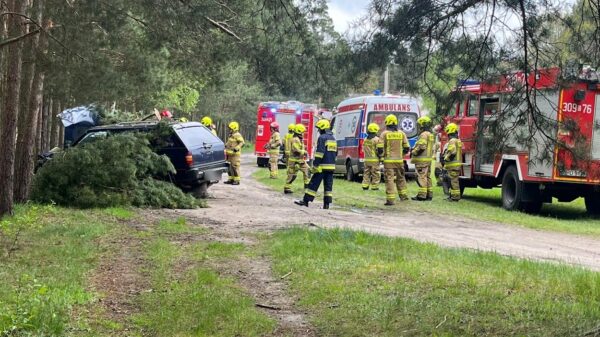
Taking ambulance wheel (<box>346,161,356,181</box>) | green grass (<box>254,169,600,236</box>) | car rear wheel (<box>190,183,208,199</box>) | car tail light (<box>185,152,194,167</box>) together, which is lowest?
green grass (<box>254,169,600,236</box>)

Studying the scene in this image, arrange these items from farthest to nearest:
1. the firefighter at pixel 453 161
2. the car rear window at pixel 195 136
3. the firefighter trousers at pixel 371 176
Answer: the firefighter trousers at pixel 371 176 < the firefighter at pixel 453 161 < the car rear window at pixel 195 136

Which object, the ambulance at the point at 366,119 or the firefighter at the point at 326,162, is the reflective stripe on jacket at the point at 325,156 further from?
the ambulance at the point at 366,119

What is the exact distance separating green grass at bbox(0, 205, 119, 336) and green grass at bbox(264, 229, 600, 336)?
2111 mm

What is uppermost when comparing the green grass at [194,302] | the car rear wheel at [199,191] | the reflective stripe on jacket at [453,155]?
the reflective stripe on jacket at [453,155]

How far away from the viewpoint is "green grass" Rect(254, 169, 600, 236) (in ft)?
44.9

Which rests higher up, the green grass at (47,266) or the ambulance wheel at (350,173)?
the ambulance wheel at (350,173)

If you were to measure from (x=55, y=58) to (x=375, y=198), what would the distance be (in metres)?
8.73

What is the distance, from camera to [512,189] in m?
16.0

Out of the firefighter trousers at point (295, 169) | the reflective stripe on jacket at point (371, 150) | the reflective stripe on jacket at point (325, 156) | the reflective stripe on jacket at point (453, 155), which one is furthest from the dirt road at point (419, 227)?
the reflective stripe on jacket at point (371, 150)

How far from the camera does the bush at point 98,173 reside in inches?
522

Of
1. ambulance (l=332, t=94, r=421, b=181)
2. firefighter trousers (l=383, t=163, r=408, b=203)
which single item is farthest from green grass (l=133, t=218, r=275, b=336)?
ambulance (l=332, t=94, r=421, b=181)

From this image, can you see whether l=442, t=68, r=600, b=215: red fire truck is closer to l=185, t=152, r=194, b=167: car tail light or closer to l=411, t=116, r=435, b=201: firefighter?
l=185, t=152, r=194, b=167: car tail light

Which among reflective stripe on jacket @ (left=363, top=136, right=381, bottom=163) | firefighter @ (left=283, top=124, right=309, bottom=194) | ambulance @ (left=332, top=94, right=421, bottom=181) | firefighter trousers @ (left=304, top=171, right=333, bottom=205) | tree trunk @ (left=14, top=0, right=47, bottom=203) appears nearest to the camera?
tree trunk @ (left=14, top=0, right=47, bottom=203)

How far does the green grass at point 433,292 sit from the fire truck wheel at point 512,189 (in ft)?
23.5
